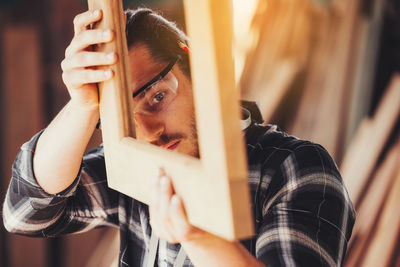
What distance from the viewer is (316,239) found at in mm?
884

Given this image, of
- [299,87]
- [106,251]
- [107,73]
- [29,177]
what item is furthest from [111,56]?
[299,87]

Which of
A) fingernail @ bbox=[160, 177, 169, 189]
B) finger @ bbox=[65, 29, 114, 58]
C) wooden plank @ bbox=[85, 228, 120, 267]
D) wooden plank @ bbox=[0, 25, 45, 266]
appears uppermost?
finger @ bbox=[65, 29, 114, 58]

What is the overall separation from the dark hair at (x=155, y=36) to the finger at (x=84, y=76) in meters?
0.23

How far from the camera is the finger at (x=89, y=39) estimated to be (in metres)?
0.78

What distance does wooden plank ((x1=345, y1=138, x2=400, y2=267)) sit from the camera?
2.62m

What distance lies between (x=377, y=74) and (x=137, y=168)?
127 inches

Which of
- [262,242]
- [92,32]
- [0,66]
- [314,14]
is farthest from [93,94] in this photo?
[314,14]

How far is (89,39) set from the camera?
805mm

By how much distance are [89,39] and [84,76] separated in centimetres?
7

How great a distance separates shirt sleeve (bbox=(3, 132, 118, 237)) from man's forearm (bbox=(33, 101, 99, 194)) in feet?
0.08

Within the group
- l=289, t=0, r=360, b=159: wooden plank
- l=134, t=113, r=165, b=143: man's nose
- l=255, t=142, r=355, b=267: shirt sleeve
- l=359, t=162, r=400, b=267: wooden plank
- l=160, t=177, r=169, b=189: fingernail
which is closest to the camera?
l=160, t=177, r=169, b=189: fingernail

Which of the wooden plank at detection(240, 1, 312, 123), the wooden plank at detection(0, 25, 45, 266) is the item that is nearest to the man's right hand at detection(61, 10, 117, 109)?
the wooden plank at detection(0, 25, 45, 266)

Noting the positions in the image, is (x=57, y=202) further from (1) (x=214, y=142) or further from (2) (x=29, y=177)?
(1) (x=214, y=142)

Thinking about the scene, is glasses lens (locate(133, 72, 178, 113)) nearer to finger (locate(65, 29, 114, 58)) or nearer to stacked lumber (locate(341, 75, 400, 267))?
finger (locate(65, 29, 114, 58))
